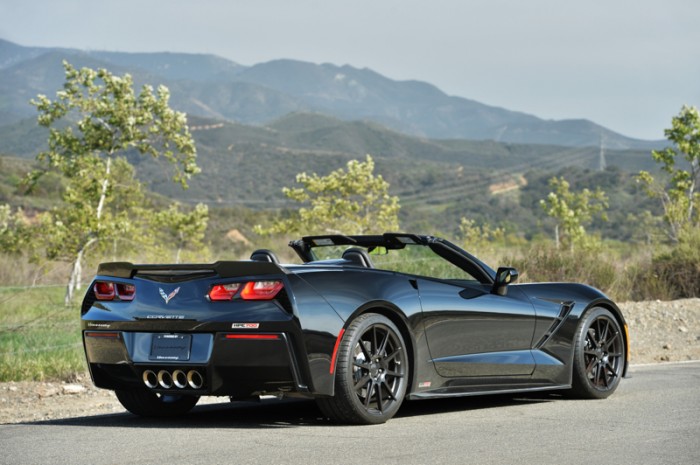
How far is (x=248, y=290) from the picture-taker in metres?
7.05

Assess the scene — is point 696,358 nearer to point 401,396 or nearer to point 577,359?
point 577,359

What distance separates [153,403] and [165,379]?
982mm

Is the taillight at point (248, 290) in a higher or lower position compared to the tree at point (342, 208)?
higher

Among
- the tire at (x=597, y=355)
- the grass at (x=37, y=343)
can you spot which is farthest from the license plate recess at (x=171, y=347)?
the grass at (x=37, y=343)

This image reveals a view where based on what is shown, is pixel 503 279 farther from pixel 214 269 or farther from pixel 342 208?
pixel 342 208

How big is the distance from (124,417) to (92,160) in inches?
899

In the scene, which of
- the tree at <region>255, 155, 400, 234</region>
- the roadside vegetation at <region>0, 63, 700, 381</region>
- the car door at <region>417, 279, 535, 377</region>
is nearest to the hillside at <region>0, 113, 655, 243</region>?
the tree at <region>255, 155, 400, 234</region>

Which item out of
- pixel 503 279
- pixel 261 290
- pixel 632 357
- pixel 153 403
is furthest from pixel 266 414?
pixel 632 357

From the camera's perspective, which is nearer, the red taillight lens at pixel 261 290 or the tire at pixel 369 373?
the red taillight lens at pixel 261 290

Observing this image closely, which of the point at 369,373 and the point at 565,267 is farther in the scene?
the point at 565,267

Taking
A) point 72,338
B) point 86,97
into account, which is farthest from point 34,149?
point 72,338

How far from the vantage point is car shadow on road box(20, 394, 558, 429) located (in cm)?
772

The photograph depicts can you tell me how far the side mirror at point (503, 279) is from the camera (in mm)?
8516

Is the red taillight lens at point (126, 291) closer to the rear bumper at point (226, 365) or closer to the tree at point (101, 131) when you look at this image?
the rear bumper at point (226, 365)
